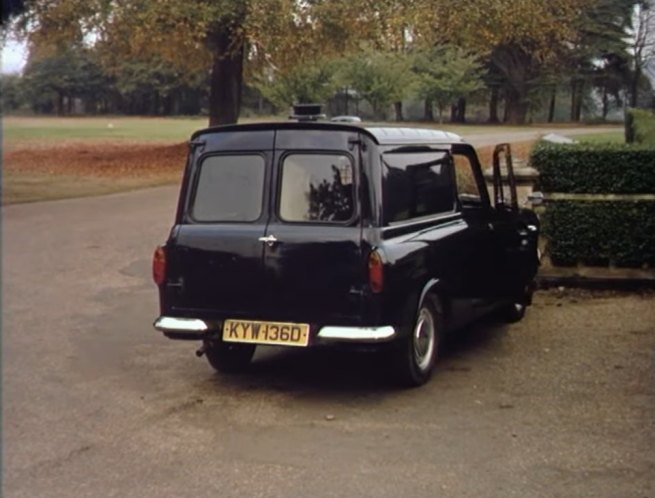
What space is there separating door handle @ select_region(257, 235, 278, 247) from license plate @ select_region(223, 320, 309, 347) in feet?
1.66

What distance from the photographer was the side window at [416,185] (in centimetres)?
625

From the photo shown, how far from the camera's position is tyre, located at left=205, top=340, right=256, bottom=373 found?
22.4 ft

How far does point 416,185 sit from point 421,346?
3.67 ft

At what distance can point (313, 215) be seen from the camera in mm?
6125

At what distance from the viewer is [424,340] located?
21.4ft

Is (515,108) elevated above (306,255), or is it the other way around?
(515,108)

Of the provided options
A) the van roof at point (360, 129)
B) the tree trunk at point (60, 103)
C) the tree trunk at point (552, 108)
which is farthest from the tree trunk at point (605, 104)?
the tree trunk at point (60, 103)

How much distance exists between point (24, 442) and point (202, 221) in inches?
72.7

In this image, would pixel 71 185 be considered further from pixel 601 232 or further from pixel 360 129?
pixel 360 129

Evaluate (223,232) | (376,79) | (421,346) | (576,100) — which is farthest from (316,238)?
(576,100)

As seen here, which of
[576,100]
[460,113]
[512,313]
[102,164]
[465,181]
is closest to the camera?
[465,181]

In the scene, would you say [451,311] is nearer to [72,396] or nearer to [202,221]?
[202,221]

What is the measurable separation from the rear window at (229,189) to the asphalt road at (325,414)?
3.96ft

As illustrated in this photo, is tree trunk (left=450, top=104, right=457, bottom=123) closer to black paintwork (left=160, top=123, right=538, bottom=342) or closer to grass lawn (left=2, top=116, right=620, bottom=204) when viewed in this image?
grass lawn (left=2, top=116, right=620, bottom=204)
